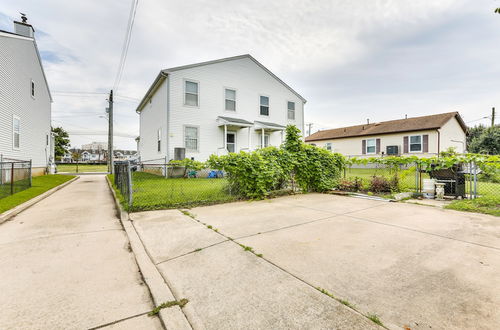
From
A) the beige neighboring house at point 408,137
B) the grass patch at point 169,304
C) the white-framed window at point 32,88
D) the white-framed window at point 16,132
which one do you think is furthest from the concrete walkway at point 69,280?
the beige neighboring house at point 408,137

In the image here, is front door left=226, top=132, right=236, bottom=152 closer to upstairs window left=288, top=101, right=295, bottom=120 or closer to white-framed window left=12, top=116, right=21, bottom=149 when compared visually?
upstairs window left=288, top=101, right=295, bottom=120

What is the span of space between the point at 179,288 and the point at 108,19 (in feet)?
41.5

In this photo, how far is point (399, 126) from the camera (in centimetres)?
2106

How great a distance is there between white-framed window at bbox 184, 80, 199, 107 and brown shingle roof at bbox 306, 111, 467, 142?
17797 millimetres

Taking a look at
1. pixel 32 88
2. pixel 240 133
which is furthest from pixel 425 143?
pixel 32 88

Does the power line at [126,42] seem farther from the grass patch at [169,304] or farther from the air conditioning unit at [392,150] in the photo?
the air conditioning unit at [392,150]

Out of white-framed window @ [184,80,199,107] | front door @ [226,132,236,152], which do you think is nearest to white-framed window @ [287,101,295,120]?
front door @ [226,132,236,152]

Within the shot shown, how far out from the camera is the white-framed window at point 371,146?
22641 mm

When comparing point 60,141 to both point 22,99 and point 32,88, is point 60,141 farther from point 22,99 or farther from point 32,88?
point 22,99

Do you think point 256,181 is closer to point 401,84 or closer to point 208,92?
point 208,92

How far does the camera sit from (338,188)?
9305 millimetres

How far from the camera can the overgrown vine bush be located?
275 inches

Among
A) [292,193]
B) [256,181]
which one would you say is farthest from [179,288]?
[292,193]

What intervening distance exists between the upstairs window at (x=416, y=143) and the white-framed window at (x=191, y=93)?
18.6 meters
